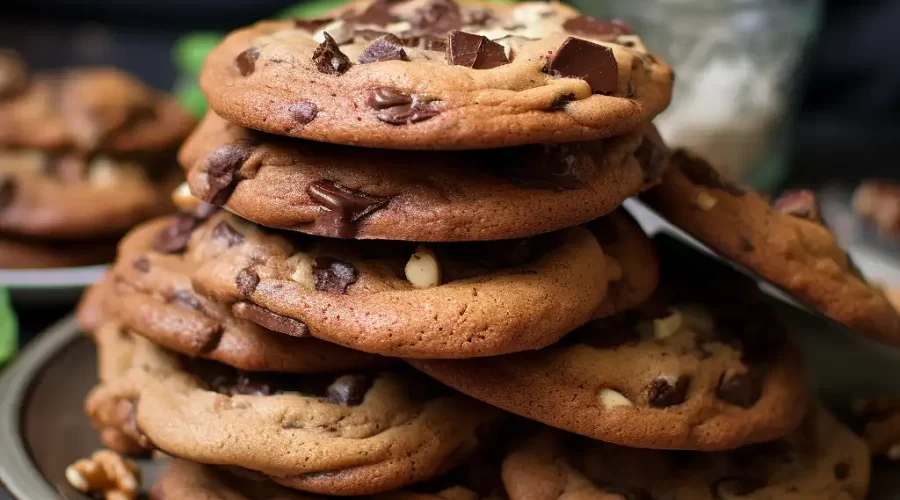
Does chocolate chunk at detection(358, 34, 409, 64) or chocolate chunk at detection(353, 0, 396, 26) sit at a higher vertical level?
chocolate chunk at detection(358, 34, 409, 64)

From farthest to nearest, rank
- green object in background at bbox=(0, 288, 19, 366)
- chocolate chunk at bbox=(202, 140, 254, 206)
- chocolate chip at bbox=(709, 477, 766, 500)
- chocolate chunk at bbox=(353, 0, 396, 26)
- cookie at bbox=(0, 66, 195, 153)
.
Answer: cookie at bbox=(0, 66, 195, 153)
green object in background at bbox=(0, 288, 19, 366)
chocolate chunk at bbox=(353, 0, 396, 26)
chocolate chip at bbox=(709, 477, 766, 500)
chocolate chunk at bbox=(202, 140, 254, 206)

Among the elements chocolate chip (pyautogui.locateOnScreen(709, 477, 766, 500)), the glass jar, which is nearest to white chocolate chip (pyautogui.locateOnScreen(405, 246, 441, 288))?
chocolate chip (pyautogui.locateOnScreen(709, 477, 766, 500))

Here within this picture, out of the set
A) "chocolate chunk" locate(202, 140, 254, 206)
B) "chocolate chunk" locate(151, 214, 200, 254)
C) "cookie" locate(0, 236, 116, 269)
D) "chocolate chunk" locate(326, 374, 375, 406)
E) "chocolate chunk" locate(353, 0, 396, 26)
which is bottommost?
"cookie" locate(0, 236, 116, 269)

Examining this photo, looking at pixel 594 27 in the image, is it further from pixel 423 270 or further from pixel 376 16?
pixel 423 270

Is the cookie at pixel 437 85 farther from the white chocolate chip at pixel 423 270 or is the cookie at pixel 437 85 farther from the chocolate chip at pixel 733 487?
the chocolate chip at pixel 733 487

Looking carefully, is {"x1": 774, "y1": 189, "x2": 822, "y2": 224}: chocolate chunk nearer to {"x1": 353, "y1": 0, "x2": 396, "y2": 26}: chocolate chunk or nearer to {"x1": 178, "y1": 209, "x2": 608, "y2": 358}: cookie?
{"x1": 178, "y1": 209, "x2": 608, "y2": 358}: cookie

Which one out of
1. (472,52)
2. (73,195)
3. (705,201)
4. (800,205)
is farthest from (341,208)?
(73,195)

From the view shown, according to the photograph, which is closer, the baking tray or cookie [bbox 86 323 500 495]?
cookie [bbox 86 323 500 495]
